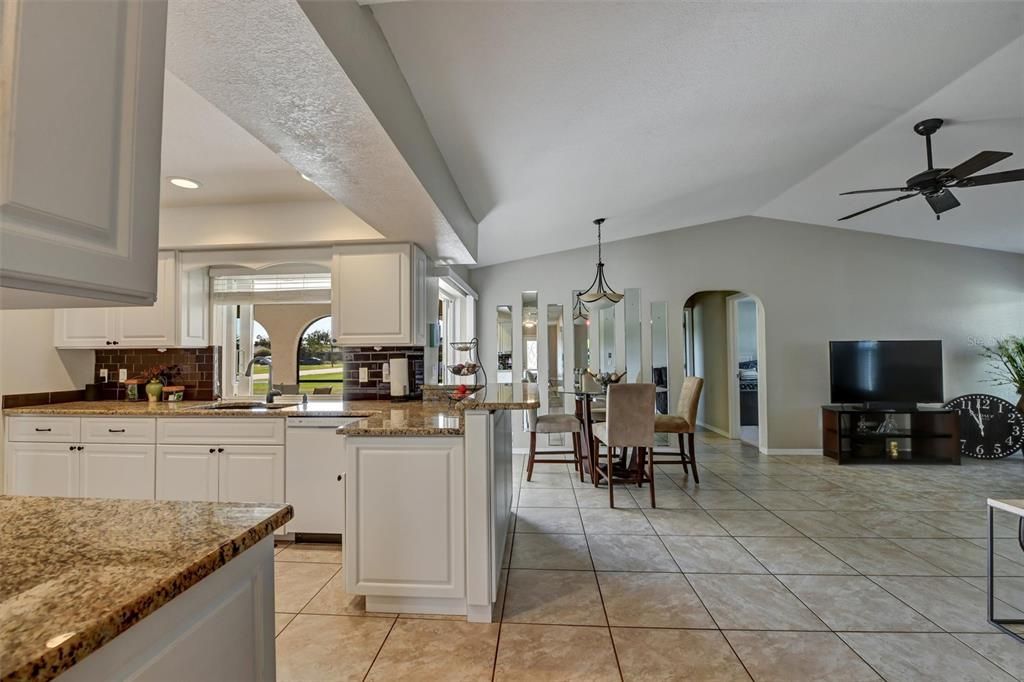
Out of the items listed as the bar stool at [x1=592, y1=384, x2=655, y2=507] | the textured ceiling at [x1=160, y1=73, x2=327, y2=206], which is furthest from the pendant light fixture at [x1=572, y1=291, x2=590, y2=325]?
the textured ceiling at [x1=160, y1=73, x2=327, y2=206]

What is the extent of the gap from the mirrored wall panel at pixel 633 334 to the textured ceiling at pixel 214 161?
12.7ft

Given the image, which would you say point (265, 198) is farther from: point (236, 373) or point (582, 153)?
point (582, 153)

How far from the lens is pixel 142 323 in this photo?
327 cm

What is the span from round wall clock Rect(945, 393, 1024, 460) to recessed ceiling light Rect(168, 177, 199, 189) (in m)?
7.48

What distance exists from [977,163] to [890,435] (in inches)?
139

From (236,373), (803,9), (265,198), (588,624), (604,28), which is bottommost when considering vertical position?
(588,624)

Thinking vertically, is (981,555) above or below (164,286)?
below

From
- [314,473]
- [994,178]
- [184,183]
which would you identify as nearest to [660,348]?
[994,178]

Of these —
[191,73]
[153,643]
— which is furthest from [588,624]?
[191,73]

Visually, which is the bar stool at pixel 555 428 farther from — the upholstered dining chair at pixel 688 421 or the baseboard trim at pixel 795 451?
the baseboard trim at pixel 795 451

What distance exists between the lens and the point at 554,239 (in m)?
5.18

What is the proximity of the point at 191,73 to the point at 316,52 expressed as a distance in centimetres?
41

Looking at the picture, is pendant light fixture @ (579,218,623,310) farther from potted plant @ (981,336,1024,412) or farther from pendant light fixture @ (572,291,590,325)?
potted plant @ (981,336,1024,412)

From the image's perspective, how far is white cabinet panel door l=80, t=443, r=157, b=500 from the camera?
2.77m
